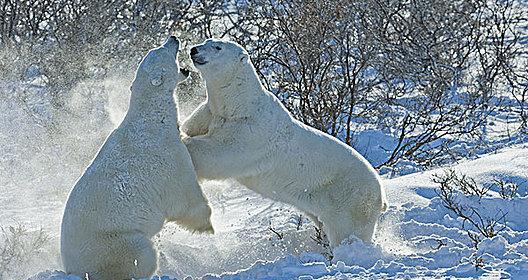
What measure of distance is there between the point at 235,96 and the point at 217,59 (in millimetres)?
228

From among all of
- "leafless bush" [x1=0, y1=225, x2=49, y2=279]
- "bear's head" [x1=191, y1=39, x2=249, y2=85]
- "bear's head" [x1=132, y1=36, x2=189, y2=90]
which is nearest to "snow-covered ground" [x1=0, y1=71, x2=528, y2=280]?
"leafless bush" [x1=0, y1=225, x2=49, y2=279]

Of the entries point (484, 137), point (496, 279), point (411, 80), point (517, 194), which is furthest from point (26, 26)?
point (496, 279)

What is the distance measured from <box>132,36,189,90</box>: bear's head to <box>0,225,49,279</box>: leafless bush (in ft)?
3.71

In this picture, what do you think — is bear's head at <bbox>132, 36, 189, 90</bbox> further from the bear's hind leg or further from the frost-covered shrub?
the frost-covered shrub

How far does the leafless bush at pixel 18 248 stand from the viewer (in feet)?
14.7

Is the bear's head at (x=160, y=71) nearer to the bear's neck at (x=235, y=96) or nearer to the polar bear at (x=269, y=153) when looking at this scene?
the polar bear at (x=269, y=153)

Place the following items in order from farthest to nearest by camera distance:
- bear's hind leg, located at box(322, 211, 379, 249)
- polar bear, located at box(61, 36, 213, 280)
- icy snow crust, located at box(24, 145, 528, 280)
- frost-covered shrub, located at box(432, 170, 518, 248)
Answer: frost-covered shrub, located at box(432, 170, 518, 248), bear's hind leg, located at box(322, 211, 379, 249), polar bear, located at box(61, 36, 213, 280), icy snow crust, located at box(24, 145, 528, 280)

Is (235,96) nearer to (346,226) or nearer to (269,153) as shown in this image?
(269,153)

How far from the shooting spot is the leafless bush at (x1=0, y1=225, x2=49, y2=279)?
14.7 feet

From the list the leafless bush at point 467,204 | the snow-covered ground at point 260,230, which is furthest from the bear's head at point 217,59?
the leafless bush at point 467,204

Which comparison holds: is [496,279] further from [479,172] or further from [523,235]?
[479,172]

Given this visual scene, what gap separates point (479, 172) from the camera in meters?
6.11

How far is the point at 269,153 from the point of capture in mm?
4598

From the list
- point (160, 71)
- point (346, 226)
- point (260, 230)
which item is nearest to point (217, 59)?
point (160, 71)
